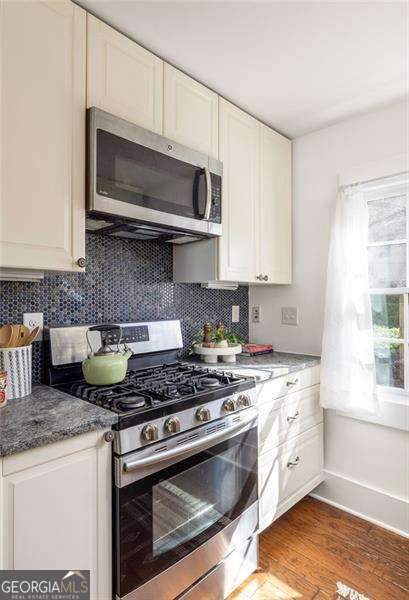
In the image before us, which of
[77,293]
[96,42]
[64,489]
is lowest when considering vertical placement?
[64,489]

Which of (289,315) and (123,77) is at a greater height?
(123,77)

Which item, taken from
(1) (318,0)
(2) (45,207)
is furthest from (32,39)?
(1) (318,0)

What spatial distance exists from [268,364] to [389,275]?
912 millimetres

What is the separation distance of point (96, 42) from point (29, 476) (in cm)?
160

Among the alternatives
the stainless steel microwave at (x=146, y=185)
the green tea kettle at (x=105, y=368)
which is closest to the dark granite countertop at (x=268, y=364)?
the green tea kettle at (x=105, y=368)

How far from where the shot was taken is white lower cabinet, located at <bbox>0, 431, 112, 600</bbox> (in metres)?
0.95

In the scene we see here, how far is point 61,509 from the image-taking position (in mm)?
1040

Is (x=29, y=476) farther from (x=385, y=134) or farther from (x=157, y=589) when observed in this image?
(x=385, y=134)

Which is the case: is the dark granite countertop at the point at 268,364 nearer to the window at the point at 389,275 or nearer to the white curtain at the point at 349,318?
the white curtain at the point at 349,318

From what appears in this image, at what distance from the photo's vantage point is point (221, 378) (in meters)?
1.64

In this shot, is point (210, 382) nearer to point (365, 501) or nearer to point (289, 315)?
point (289, 315)

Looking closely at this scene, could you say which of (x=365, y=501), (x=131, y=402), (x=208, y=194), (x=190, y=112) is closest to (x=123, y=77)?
(x=190, y=112)

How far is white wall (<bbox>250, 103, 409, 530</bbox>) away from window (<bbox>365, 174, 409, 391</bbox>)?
0.23m

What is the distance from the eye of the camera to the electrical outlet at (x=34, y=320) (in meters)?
1.54
